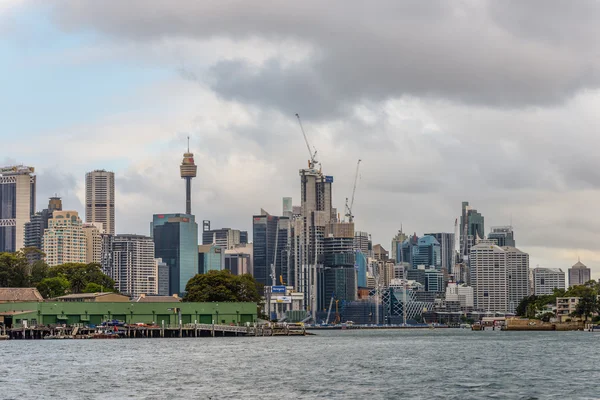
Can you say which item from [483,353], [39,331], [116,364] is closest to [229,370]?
[116,364]

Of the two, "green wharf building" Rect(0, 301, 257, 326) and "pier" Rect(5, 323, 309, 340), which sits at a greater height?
"green wharf building" Rect(0, 301, 257, 326)

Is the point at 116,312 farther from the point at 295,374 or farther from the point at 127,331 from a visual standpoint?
the point at 295,374

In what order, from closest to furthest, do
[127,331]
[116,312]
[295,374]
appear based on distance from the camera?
[295,374]
[127,331]
[116,312]

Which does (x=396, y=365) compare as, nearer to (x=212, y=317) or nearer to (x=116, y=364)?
(x=116, y=364)

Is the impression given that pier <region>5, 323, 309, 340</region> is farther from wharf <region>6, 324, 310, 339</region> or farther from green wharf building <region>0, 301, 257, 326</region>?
green wharf building <region>0, 301, 257, 326</region>

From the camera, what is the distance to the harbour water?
74.1m

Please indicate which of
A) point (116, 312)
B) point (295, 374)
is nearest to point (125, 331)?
point (116, 312)

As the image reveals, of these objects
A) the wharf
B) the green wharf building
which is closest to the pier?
the wharf

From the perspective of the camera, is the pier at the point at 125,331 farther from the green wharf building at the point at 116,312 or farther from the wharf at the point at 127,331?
the green wharf building at the point at 116,312

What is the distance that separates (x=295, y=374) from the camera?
90.1 m

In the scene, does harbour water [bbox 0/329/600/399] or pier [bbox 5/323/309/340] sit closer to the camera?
harbour water [bbox 0/329/600/399]

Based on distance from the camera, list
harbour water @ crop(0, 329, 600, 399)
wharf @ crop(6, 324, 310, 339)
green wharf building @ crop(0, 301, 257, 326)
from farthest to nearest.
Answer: green wharf building @ crop(0, 301, 257, 326) < wharf @ crop(6, 324, 310, 339) < harbour water @ crop(0, 329, 600, 399)

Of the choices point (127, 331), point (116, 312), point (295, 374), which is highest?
point (116, 312)

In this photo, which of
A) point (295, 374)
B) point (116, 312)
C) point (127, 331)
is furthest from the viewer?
point (116, 312)
